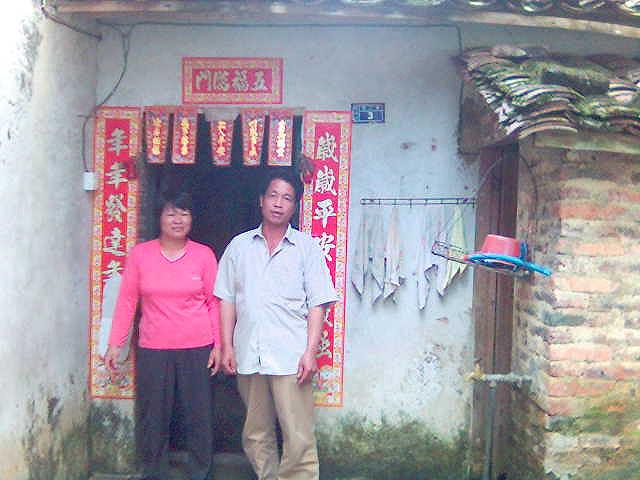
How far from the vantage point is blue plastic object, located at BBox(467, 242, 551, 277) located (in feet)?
12.2

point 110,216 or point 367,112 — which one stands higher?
point 367,112

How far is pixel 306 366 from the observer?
4.06 meters

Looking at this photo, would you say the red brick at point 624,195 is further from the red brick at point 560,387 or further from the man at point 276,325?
the man at point 276,325

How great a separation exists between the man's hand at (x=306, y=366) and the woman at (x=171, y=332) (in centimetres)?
58

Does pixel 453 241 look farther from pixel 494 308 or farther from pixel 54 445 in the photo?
pixel 54 445

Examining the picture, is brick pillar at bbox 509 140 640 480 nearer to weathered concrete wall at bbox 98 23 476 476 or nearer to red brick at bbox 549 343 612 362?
red brick at bbox 549 343 612 362

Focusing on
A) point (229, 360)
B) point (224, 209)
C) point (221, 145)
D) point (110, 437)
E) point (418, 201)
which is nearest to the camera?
point (229, 360)

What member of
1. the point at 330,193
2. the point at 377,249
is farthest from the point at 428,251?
the point at 330,193

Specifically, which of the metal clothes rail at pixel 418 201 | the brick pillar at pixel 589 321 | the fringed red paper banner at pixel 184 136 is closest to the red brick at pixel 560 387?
the brick pillar at pixel 589 321

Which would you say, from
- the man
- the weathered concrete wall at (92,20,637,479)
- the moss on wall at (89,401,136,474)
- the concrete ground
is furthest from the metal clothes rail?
the moss on wall at (89,401,136,474)

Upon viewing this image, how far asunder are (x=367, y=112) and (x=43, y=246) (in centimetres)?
227

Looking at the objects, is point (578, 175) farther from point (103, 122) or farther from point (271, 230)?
Result: point (103, 122)

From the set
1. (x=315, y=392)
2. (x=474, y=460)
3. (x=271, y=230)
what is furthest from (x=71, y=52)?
(x=474, y=460)

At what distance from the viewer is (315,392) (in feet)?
14.9
